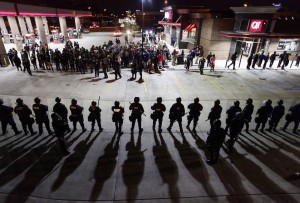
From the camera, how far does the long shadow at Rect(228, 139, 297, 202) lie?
492 cm

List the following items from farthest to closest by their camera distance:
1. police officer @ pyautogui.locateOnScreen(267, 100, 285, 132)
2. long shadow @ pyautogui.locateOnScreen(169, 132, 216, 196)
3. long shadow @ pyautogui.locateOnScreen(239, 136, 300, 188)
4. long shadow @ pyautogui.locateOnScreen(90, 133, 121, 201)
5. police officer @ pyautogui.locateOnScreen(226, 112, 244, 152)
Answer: police officer @ pyautogui.locateOnScreen(267, 100, 285, 132)
police officer @ pyautogui.locateOnScreen(226, 112, 244, 152)
long shadow @ pyautogui.locateOnScreen(239, 136, 300, 188)
long shadow @ pyautogui.locateOnScreen(169, 132, 216, 196)
long shadow @ pyautogui.locateOnScreen(90, 133, 121, 201)

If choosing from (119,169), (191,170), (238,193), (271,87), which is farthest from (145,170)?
(271,87)

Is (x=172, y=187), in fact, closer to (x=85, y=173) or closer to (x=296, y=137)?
(x=85, y=173)

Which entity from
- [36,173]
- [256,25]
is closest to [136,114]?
[36,173]

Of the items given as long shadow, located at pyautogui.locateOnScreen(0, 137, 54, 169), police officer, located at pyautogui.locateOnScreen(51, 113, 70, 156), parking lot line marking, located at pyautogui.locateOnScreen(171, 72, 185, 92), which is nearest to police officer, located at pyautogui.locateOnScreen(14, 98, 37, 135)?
long shadow, located at pyautogui.locateOnScreen(0, 137, 54, 169)

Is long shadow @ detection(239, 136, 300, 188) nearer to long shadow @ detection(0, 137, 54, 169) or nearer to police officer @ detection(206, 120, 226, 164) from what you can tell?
police officer @ detection(206, 120, 226, 164)

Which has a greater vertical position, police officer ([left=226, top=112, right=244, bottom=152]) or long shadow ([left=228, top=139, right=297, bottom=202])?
police officer ([left=226, top=112, right=244, bottom=152])

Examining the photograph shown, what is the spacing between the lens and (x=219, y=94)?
11.8 meters

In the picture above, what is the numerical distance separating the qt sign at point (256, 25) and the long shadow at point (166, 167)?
57.7ft

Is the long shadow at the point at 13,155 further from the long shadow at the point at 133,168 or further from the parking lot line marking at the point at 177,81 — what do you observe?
the parking lot line marking at the point at 177,81

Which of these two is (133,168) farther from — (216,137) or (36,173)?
(36,173)

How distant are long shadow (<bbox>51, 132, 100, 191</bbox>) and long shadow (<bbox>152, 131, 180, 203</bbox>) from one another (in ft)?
8.06

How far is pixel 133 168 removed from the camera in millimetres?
5852

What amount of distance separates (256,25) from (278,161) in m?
Answer: 17.0
